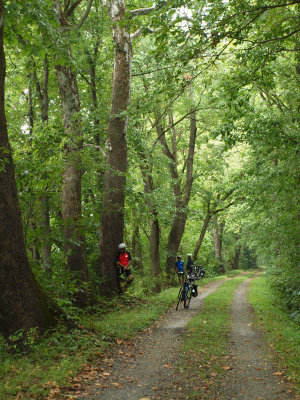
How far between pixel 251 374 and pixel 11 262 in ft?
14.9

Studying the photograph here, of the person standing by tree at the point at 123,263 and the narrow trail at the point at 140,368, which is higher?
the person standing by tree at the point at 123,263

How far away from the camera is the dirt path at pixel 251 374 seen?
5.38 metres

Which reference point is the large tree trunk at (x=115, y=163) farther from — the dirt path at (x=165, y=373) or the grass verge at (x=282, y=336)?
the grass verge at (x=282, y=336)

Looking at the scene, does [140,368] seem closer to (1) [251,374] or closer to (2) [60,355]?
(2) [60,355]

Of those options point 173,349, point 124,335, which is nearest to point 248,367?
point 173,349

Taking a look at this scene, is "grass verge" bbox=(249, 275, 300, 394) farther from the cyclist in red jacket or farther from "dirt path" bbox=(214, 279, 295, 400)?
the cyclist in red jacket

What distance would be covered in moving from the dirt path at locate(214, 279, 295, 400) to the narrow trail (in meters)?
1.00

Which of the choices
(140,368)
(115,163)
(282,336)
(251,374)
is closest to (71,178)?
(115,163)

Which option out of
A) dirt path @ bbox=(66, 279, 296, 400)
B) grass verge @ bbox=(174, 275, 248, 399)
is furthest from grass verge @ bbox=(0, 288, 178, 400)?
grass verge @ bbox=(174, 275, 248, 399)

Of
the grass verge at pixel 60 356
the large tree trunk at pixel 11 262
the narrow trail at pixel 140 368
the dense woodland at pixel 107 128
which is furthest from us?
the dense woodland at pixel 107 128

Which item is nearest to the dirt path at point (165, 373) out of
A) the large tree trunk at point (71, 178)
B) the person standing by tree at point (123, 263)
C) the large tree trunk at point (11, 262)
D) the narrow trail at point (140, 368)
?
the narrow trail at point (140, 368)

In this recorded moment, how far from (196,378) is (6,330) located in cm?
→ 334

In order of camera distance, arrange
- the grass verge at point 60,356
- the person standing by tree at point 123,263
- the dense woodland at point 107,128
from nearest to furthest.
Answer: the grass verge at point 60,356 < the dense woodland at point 107,128 < the person standing by tree at point 123,263

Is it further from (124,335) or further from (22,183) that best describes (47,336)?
(22,183)
